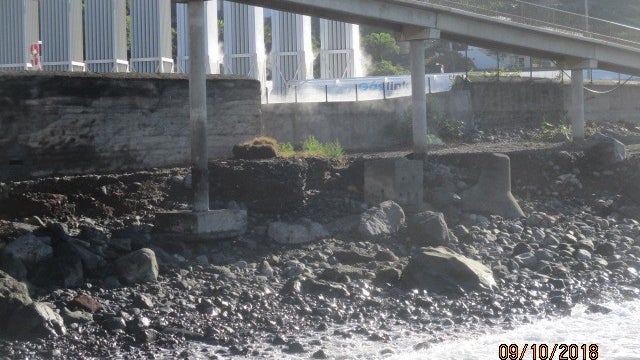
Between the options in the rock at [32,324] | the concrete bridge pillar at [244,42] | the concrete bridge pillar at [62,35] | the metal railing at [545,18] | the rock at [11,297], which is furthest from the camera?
the concrete bridge pillar at [62,35]

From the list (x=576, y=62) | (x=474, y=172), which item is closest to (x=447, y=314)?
(x=474, y=172)

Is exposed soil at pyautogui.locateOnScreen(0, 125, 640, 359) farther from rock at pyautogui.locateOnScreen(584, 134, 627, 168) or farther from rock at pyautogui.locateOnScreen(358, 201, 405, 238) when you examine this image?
rock at pyautogui.locateOnScreen(584, 134, 627, 168)

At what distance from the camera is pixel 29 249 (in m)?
16.3

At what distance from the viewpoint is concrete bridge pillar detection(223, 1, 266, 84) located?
45125 mm

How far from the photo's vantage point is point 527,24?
30.8 m

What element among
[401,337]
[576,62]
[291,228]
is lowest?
[401,337]

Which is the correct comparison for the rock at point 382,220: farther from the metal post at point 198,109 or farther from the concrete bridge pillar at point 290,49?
the concrete bridge pillar at point 290,49

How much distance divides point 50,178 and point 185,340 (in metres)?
7.75

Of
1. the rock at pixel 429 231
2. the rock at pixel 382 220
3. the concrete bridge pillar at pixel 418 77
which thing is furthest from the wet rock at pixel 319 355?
the concrete bridge pillar at pixel 418 77

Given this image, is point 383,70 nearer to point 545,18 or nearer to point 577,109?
point 577,109

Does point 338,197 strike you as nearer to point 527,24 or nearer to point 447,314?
point 447,314

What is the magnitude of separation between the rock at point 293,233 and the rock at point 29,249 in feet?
15.3

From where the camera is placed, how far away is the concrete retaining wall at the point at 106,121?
20.2 metres

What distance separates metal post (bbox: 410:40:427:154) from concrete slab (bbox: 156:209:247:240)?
8.42 metres
